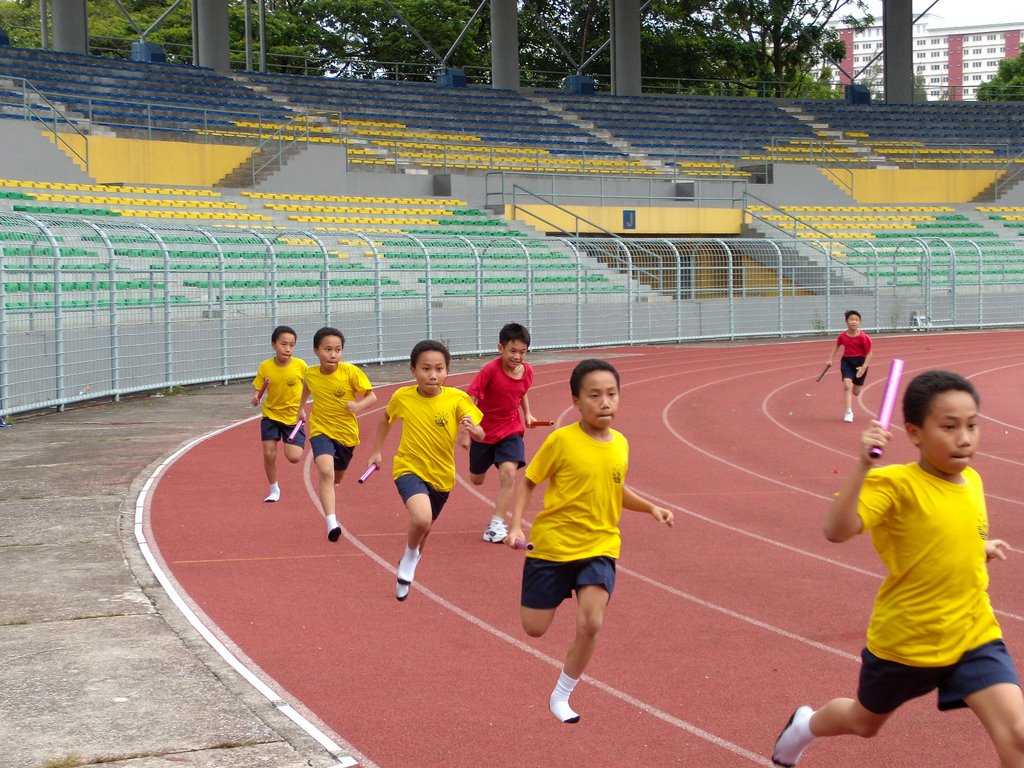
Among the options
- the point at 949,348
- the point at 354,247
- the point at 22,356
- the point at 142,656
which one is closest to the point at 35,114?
the point at 354,247

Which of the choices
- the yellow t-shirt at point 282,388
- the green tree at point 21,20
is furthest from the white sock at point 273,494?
the green tree at point 21,20

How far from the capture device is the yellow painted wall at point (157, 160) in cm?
3083

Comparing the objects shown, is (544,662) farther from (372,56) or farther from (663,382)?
(372,56)

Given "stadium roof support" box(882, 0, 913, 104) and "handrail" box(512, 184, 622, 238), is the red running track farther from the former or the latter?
"stadium roof support" box(882, 0, 913, 104)

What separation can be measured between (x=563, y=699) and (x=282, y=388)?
5620 mm

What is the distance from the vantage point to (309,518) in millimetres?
10242

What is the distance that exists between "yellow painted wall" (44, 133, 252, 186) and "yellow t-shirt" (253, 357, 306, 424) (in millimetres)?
21241

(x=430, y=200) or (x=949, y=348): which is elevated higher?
(x=430, y=200)

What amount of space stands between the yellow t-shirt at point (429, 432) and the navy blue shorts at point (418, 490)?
0.02m

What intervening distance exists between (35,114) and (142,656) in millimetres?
25730

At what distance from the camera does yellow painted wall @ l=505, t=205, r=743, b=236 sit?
35406 mm

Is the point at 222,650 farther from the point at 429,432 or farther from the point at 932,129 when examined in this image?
the point at 932,129

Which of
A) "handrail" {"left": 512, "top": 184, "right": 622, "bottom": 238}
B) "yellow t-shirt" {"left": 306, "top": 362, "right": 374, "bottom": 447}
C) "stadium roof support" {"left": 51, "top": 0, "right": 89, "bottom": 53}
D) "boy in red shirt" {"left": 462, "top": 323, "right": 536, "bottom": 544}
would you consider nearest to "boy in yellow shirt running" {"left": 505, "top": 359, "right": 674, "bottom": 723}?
"boy in red shirt" {"left": 462, "top": 323, "right": 536, "bottom": 544}

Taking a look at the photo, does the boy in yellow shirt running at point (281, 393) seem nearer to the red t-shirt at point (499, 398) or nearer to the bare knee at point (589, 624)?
the red t-shirt at point (499, 398)
